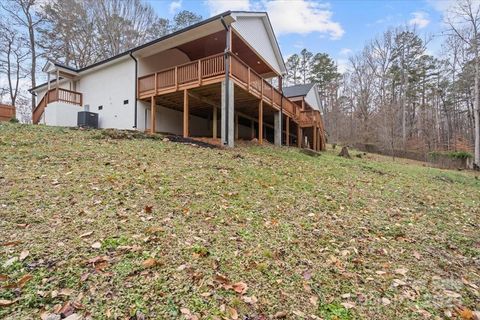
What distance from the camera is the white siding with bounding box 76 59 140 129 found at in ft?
43.2

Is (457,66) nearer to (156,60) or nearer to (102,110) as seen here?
(156,60)

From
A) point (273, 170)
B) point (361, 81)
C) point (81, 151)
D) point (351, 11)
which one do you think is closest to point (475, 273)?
point (273, 170)

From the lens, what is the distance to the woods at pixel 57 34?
67.7ft

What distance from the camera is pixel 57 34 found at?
21.9 m

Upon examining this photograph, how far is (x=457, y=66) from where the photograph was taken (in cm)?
2589

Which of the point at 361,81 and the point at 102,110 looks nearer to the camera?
the point at 102,110

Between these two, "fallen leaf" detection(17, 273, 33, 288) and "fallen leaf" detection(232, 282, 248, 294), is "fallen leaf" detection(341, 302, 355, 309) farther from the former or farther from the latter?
"fallen leaf" detection(17, 273, 33, 288)

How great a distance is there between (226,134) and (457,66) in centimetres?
2777

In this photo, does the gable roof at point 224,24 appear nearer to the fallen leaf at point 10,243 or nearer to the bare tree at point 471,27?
the fallen leaf at point 10,243

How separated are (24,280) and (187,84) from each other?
9.69 meters

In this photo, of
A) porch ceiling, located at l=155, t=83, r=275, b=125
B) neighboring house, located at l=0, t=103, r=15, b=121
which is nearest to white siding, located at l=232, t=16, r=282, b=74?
porch ceiling, located at l=155, t=83, r=275, b=125

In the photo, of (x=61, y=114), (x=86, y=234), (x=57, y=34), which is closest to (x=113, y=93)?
(x=61, y=114)

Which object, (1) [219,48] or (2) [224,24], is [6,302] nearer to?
(2) [224,24]

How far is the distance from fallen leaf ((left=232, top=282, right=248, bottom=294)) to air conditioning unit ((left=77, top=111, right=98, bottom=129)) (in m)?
13.6
